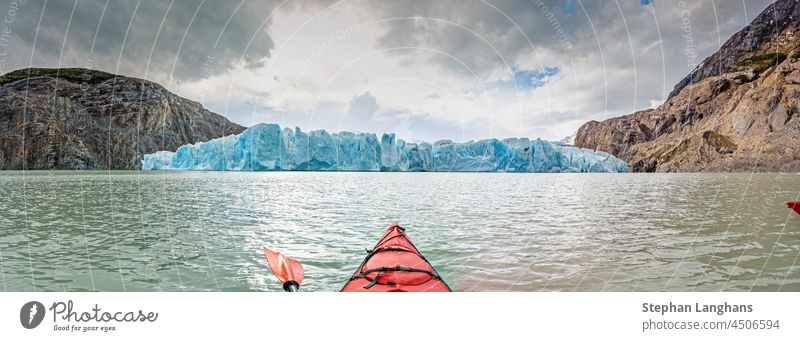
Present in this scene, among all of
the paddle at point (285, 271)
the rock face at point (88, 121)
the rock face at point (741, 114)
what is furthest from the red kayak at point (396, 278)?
the rock face at point (88, 121)

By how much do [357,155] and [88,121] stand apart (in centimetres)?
9602

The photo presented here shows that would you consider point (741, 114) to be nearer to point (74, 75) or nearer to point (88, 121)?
point (88, 121)

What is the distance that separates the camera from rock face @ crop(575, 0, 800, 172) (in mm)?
90875

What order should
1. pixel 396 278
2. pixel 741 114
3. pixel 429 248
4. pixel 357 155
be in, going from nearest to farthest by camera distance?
1. pixel 396 278
2. pixel 429 248
3. pixel 357 155
4. pixel 741 114

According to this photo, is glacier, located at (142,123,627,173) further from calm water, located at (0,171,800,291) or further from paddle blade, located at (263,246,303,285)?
paddle blade, located at (263,246,303,285)

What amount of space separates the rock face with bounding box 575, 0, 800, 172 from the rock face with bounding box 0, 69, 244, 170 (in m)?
127

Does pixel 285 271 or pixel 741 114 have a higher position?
pixel 741 114

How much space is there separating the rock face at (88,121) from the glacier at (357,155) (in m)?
35.6

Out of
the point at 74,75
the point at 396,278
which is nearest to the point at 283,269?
the point at 396,278

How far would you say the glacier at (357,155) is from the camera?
58.3m

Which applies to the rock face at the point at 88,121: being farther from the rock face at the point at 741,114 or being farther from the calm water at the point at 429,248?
the rock face at the point at 741,114

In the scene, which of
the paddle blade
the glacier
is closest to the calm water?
the paddle blade

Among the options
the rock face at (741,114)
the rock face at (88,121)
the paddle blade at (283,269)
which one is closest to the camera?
the paddle blade at (283,269)

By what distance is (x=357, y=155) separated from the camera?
6322cm
